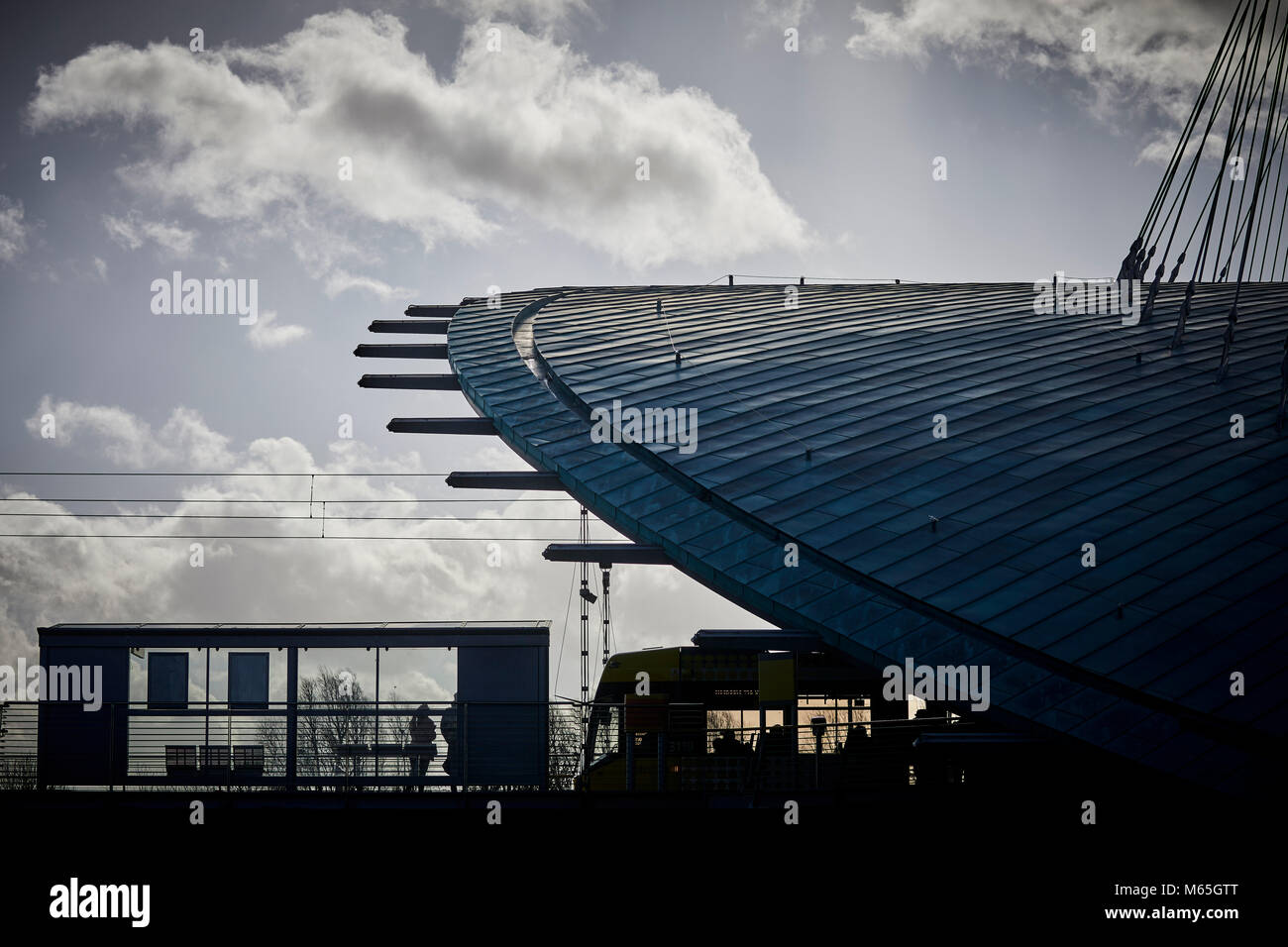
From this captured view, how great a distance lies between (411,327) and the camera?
34375 mm

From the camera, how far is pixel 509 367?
28406mm

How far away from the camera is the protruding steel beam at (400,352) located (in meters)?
32.4

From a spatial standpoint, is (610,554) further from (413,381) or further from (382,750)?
(413,381)

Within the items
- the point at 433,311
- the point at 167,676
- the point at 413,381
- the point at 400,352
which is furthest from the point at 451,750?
the point at 433,311

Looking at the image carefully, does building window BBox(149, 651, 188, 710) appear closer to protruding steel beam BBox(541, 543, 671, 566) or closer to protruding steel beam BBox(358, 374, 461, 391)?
protruding steel beam BBox(541, 543, 671, 566)

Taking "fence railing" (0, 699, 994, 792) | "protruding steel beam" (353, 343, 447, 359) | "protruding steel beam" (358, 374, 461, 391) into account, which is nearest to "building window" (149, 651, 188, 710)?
"fence railing" (0, 699, 994, 792)

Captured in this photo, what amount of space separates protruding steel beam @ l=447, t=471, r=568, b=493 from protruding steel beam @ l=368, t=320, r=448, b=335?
401 inches

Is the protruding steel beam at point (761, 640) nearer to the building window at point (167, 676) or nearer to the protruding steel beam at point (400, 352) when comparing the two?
the building window at point (167, 676)

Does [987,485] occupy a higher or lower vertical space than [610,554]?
higher

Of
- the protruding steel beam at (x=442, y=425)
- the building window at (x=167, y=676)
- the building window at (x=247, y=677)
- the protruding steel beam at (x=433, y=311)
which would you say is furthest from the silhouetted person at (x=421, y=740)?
the protruding steel beam at (x=433, y=311)

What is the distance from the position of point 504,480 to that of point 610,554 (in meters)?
3.93
